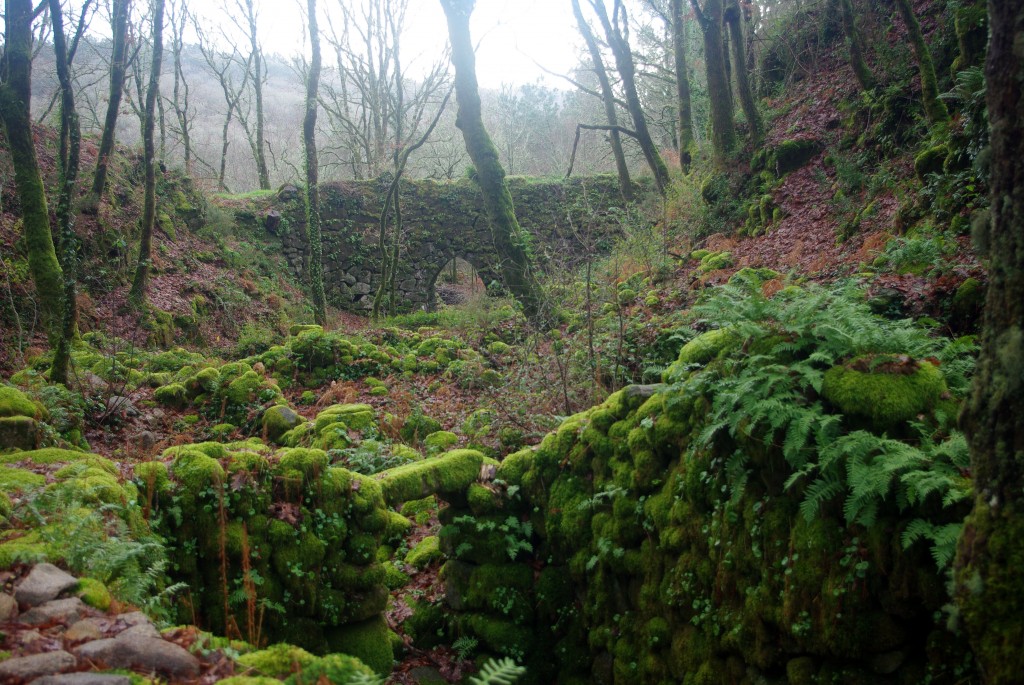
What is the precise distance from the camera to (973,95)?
723 cm

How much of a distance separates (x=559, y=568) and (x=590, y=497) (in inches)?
29.8

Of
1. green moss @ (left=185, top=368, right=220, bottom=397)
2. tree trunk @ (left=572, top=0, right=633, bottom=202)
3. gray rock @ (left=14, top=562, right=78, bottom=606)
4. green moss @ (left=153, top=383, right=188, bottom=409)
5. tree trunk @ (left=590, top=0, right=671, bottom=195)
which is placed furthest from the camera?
tree trunk @ (left=572, top=0, right=633, bottom=202)

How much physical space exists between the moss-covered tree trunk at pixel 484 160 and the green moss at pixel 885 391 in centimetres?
800

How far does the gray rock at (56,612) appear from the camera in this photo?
268 cm

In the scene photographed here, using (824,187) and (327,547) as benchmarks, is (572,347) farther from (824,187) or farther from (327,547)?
(824,187)

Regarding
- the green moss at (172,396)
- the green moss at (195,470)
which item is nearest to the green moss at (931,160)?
the green moss at (195,470)

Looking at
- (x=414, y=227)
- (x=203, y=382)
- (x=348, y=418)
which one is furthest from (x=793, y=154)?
(x=414, y=227)

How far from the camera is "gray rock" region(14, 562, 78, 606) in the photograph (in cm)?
282

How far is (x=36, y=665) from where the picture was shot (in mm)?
2303

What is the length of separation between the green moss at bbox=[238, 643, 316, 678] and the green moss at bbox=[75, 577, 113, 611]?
2.49 feet

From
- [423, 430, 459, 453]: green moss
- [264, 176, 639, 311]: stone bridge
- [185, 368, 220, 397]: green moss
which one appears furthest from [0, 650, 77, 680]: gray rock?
[264, 176, 639, 311]: stone bridge

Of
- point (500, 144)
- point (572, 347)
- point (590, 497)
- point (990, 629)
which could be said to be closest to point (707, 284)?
point (572, 347)

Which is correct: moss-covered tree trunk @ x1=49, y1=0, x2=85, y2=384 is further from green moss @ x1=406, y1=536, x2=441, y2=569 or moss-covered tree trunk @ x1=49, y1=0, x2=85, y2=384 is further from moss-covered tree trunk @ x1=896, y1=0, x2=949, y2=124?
moss-covered tree trunk @ x1=896, y1=0, x2=949, y2=124

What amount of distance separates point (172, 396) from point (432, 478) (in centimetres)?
568
